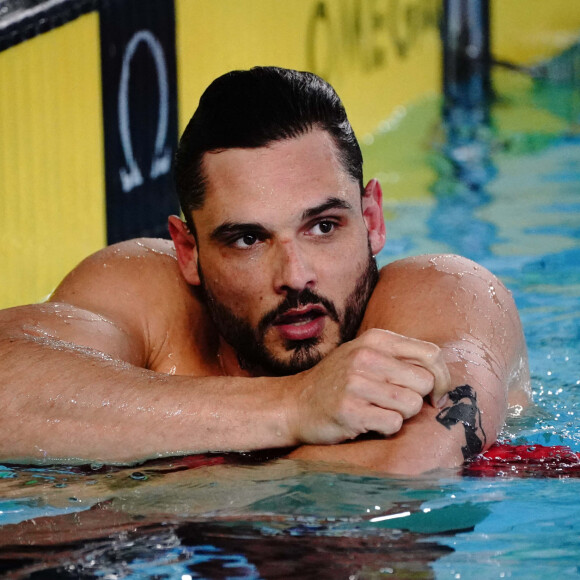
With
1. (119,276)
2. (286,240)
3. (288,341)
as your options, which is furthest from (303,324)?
(119,276)

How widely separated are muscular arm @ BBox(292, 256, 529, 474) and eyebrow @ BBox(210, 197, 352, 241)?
29 cm

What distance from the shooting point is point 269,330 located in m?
2.56

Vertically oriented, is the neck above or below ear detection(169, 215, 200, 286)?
below

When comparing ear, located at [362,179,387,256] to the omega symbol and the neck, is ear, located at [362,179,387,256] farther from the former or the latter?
the omega symbol

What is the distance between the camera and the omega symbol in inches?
201

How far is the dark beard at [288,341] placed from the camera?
2.51 meters

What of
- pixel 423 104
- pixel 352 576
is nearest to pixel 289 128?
pixel 352 576

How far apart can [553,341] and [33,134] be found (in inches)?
88.0

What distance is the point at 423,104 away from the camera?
8727 millimetres

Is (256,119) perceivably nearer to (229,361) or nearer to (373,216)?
(373,216)

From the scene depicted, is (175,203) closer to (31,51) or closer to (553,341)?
(31,51)

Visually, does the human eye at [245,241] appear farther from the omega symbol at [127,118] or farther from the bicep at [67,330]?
the omega symbol at [127,118]

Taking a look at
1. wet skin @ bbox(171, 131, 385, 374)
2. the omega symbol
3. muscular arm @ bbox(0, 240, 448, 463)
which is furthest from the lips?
the omega symbol

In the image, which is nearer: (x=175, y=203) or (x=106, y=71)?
(x=106, y=71)
